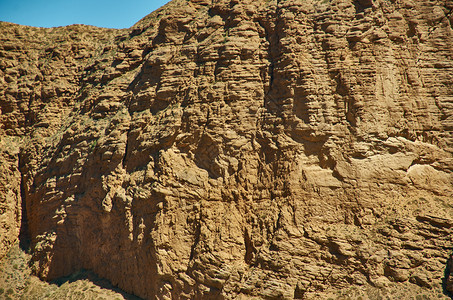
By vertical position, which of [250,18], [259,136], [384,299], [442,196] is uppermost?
[250,18]

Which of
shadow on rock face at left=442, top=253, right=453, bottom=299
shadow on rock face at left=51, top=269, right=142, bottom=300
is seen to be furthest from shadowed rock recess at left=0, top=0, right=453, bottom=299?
shadow on rock face at left=51, top=269, right=142, bottom=300

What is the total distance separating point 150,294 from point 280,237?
785 cm

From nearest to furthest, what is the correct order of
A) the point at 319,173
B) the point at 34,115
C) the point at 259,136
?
the point at 319,173 < the point at 259,136 < the point at 34,115

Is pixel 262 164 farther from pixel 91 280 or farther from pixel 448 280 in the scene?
pixel 91 280

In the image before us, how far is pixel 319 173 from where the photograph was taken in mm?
21219

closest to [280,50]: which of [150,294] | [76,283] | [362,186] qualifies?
[362,186]

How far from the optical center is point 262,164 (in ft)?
73.9

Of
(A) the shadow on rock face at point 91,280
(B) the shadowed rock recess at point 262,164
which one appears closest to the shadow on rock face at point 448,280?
(B) the shadowed rock recess at point 262,164

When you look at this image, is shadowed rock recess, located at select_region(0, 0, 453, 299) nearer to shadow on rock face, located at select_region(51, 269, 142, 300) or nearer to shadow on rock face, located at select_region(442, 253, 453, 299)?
shadow on rock face, located at select_region(442, 253, 453, 299)

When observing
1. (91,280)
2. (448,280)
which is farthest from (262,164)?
(91,280)

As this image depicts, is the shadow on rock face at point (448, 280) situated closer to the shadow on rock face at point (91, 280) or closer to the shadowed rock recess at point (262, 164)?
the shadowed rock recess at point (262, 164)

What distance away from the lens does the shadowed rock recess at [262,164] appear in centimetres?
1989

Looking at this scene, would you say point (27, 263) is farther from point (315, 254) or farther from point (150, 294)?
point (315, 254)

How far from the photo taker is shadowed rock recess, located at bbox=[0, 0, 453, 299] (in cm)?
1989
